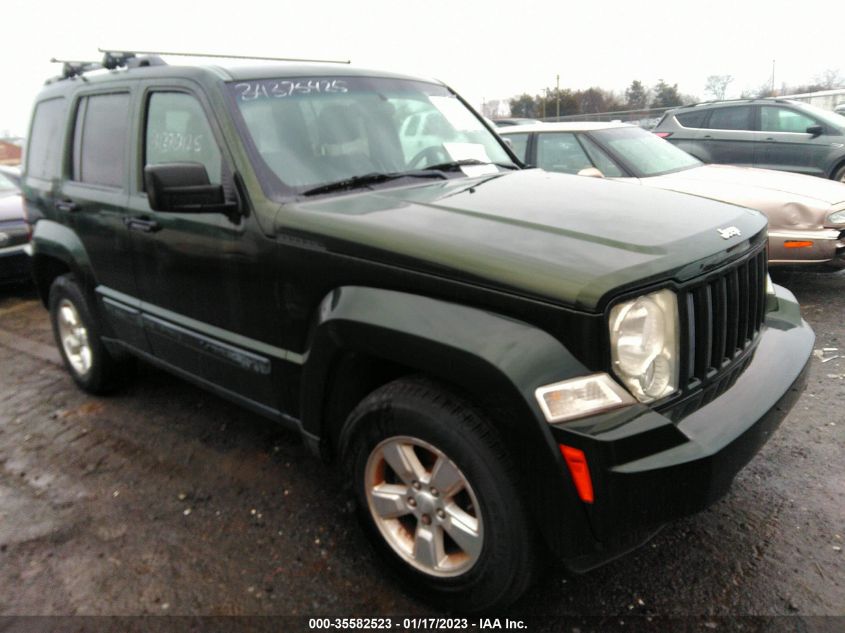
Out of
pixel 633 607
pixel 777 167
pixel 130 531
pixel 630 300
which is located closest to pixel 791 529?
pixel 633 607

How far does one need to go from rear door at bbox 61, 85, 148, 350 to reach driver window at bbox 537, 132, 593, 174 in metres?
4.18

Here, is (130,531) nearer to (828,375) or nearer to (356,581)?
(356,581)

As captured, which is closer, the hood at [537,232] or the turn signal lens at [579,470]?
the turn signal lens at [579,470]

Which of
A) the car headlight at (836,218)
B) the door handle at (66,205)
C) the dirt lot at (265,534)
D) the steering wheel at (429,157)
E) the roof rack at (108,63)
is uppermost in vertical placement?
the roof rack at (108,63)

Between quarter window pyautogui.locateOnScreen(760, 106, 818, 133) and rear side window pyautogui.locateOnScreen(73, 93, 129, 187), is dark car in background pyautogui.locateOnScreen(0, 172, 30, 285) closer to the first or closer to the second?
rear side window pyautogui.locateOnScreen(73, 93, 129, 187)

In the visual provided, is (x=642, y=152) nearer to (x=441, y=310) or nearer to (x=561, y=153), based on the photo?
(x=561, y=153)

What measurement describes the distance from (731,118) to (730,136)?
16.5 inches

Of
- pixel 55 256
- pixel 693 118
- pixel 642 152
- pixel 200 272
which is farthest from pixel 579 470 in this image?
pixel 693 118

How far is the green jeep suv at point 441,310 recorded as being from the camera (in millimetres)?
1879

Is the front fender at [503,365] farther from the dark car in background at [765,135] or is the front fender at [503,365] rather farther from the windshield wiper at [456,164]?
the dark car in background at [765,135]

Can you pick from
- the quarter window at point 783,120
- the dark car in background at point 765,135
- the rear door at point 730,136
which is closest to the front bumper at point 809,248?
the dark car in background at point 765,135

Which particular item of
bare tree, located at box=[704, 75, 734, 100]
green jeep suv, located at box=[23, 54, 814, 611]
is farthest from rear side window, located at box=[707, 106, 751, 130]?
bare tree, located at box=[704, 75, 734, 100]

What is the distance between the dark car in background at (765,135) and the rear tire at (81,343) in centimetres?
787

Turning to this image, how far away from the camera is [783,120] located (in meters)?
9.03
